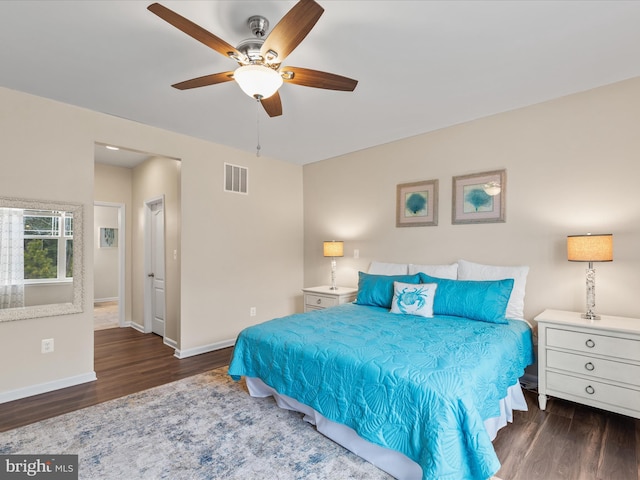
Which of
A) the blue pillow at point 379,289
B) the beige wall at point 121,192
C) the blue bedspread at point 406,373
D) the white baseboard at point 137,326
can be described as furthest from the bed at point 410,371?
the beige wall at point 121,192

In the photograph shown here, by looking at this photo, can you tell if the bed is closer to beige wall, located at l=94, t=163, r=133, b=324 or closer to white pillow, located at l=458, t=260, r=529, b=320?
white pillow, located at l=458, t=260, r=529, b=320

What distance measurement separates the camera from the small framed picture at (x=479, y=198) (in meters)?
3.25

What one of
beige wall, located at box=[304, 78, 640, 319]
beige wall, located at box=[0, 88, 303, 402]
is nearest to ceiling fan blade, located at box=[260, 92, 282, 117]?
beige wall, located at box=[0, 88, 303, 402]

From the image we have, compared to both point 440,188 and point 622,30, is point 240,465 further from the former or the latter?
point 622,30

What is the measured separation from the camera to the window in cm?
289

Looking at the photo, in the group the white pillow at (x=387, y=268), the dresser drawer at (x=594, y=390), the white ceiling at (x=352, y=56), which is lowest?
the dresser drawer at (x=594, y=390)

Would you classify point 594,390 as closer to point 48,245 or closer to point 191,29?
point 191,29

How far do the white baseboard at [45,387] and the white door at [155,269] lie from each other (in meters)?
1.61

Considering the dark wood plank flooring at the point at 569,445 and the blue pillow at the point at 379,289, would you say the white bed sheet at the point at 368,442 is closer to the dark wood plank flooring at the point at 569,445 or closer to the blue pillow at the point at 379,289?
the dark wood plank flooring at the point at 569,445

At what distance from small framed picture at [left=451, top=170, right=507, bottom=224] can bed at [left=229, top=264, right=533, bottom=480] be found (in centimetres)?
63

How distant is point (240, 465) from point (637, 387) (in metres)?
2.68

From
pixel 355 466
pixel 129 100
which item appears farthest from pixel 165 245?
pixel 355 466

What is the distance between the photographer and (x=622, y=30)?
79.2 inches

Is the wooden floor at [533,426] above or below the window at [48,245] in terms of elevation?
below
